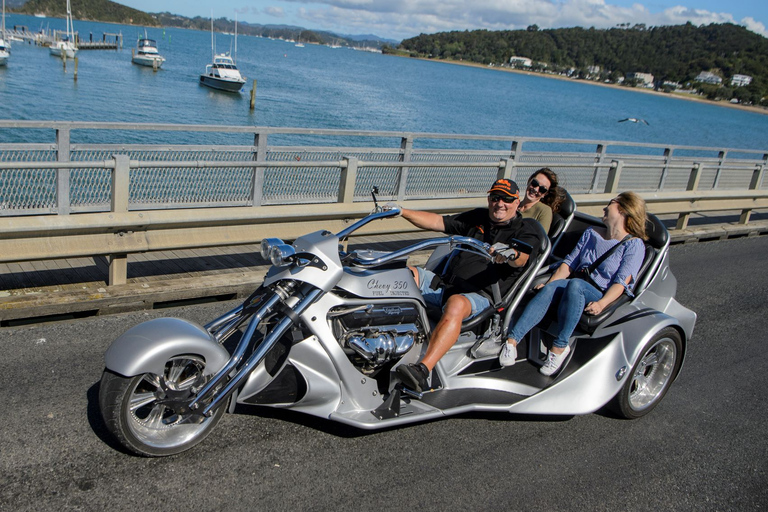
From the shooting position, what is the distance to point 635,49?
169375 mm

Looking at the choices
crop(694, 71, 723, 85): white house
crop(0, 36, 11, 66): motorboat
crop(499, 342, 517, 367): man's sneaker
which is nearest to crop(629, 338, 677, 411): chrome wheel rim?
crop(499, 342, 517, 367): man's sneaker

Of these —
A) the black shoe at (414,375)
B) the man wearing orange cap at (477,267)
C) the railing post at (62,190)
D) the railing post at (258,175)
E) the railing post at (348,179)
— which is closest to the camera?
the black shoe at (414,375)

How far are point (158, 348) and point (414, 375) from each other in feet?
4.76

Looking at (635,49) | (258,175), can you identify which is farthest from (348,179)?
(635,49)

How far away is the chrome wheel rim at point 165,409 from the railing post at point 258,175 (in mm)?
3933

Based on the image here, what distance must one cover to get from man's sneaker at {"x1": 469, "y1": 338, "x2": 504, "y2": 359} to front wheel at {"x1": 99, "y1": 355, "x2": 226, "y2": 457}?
1711 millimetres

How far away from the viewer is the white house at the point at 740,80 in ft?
448

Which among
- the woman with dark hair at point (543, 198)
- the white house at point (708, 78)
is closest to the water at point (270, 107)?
the woman with dark hair at point (543, 198)

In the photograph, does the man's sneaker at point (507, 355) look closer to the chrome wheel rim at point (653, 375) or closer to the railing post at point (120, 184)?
the chrome wheel rim at point (653, 375)

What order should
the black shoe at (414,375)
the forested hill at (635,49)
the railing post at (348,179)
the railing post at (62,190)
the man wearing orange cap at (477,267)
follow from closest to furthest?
the black shoe at (414,375) → the man wearing orange cap at (477,267) → the railing post at (62,190) → the railing post at (348,179) → the forested hill at (635,49)

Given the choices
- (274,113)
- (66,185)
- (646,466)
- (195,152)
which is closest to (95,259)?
(66,185)

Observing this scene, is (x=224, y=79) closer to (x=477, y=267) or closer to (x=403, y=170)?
(x=403, y=170)

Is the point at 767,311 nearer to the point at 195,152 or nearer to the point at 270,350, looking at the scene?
the point at 270,350

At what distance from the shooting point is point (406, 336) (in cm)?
426
